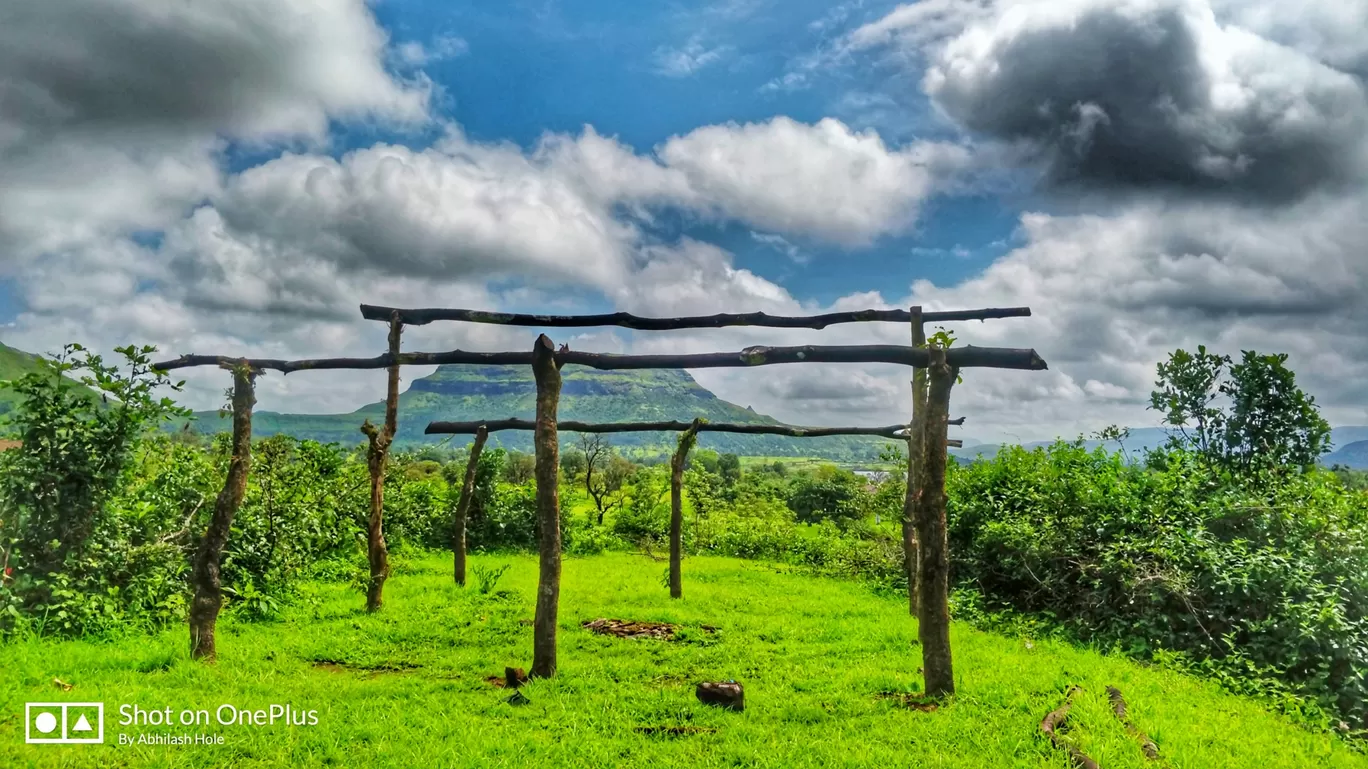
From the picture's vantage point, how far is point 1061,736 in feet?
21.3

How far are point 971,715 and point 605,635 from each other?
18.9ft

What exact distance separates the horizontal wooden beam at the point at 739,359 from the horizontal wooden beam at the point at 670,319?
0.81m

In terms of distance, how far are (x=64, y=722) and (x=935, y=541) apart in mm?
8505

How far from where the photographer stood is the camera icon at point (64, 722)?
604 cm

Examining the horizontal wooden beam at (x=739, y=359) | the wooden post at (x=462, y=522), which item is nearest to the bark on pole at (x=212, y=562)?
the horizontal wooden beam at (x=739, y=359)

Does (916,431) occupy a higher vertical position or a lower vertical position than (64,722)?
higher

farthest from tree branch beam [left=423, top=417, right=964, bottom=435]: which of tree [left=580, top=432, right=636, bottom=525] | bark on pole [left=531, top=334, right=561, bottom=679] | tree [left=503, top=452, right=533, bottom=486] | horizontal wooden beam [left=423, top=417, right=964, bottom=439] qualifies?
tree [left=503, top=452, right=533, bottom=486]

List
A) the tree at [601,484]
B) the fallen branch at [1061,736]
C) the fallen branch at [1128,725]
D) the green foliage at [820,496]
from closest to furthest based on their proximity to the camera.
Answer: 1. the fallen branch at [1061,736]
2. the fallen branch at [1128,725]
3. the tree at [601,484]
4. the green foliage at [820,496]

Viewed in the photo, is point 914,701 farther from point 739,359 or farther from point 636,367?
point 636,367

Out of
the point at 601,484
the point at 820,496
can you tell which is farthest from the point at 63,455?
the point at 820,496

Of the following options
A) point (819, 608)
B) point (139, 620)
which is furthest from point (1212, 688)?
point (139, 620)

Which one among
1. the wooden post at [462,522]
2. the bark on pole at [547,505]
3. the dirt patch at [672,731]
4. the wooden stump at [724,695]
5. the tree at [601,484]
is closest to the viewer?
the dirt patch at [672,731]

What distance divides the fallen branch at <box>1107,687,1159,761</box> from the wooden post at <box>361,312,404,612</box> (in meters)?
10.0

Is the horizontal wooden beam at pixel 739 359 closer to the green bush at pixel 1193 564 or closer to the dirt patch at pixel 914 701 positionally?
the dirt patch at pixel 914 701
